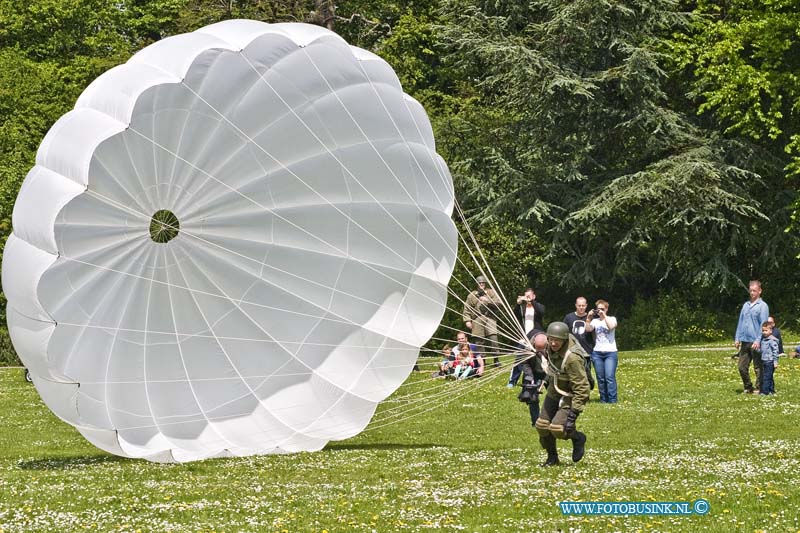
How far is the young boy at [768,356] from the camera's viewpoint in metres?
20.4

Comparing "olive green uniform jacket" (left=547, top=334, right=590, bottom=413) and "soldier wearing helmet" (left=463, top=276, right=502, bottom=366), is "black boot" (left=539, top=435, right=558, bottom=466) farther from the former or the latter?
"soldier wearing helmet" (left=463, top=276, right=502, bottom=366)

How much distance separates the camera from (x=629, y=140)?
38.4 meters

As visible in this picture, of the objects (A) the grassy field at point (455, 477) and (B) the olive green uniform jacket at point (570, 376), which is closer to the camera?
(A) the grassy field at point (455, 477)

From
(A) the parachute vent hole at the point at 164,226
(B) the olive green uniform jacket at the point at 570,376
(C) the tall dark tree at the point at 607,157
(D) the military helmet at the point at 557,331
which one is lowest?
(B) the olive green uniform jacket at the point at 570,376

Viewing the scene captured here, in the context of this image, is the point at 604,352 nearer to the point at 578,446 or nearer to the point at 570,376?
the point at 578,446

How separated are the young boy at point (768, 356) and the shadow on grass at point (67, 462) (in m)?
10.2

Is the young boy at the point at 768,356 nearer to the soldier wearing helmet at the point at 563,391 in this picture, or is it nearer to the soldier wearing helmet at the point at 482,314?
the soldier wearing helmet at the point at 482,314

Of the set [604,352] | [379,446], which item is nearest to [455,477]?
[379,446]

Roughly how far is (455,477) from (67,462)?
5579 millimetres

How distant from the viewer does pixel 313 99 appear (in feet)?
54.6

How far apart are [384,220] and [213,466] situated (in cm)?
409

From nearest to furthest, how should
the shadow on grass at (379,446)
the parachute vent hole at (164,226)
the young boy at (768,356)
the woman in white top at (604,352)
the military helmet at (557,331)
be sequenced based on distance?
the military helmet at (557,331), the parachute vent hole at (164,226), the shadow on grass at (379,446), the young boy at (768,356), the woman in white top at (604,352)

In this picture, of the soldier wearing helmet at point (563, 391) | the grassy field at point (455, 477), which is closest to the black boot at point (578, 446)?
the soldier wearing helmet at point (563, 391)

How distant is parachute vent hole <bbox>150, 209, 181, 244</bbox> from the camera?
16562 mm
